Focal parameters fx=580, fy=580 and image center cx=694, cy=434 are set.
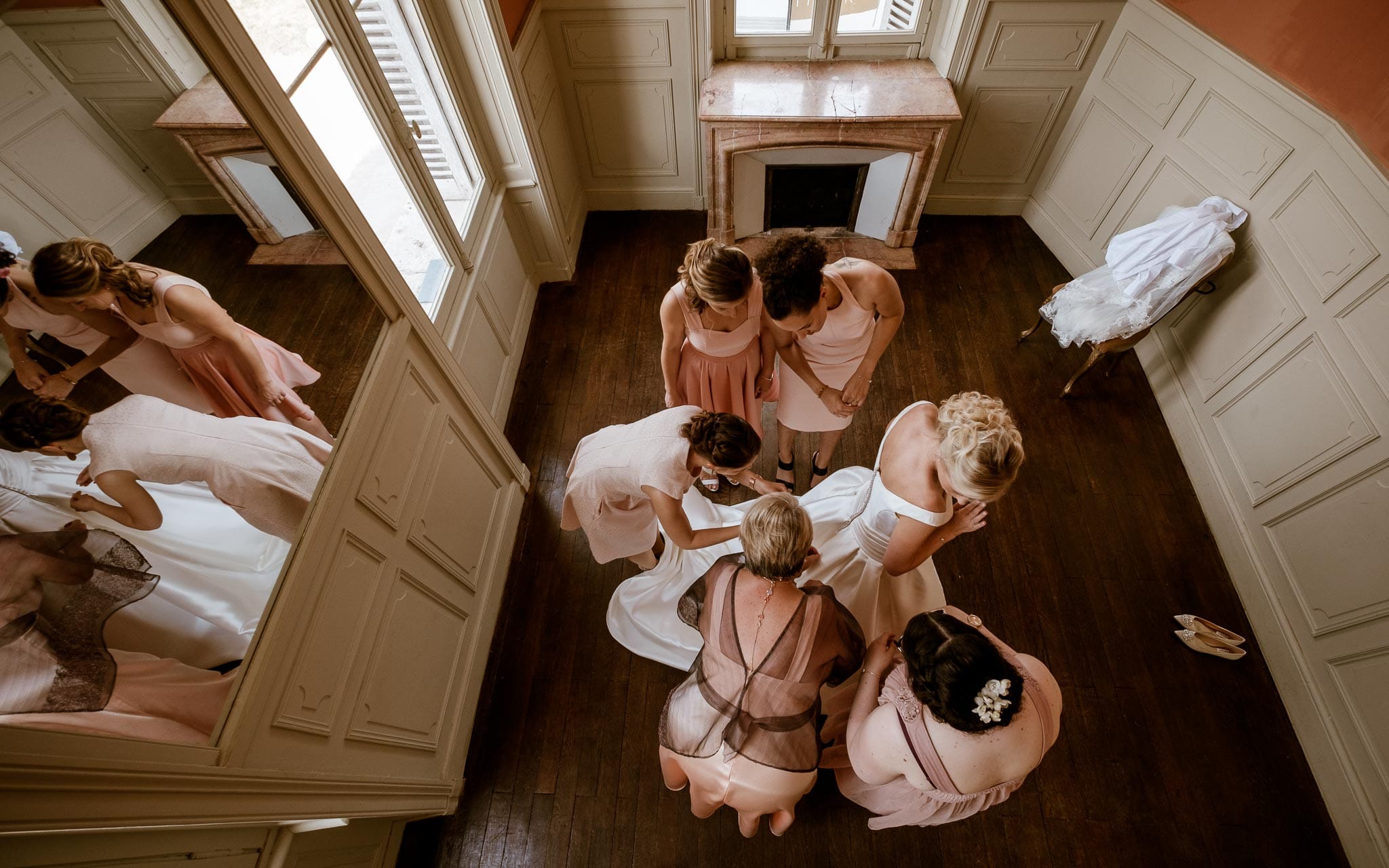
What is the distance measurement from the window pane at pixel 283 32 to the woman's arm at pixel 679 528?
1520 millimetres

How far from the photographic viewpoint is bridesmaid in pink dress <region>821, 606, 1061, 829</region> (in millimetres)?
1405

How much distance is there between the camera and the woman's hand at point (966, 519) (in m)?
1.83

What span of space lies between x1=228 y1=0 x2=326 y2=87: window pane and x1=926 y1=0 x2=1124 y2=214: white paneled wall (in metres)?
3.13

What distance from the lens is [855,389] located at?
2.46 m

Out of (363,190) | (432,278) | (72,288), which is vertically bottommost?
(72,288)

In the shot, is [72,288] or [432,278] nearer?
[72,288]

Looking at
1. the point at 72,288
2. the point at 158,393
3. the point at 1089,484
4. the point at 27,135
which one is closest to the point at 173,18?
the point at 27,135

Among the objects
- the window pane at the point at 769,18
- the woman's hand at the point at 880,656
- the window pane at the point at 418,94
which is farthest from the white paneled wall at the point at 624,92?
the woman's hand at the point at 880,656

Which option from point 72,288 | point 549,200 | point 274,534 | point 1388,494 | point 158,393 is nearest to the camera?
point 72,288

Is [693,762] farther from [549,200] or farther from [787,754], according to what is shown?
[549,200]

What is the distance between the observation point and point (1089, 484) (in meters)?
2.96

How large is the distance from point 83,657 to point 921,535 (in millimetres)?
2008

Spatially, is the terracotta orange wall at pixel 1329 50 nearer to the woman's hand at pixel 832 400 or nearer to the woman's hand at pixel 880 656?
the woman's hand at pixel 832 400

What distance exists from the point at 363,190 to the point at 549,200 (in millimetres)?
1361
